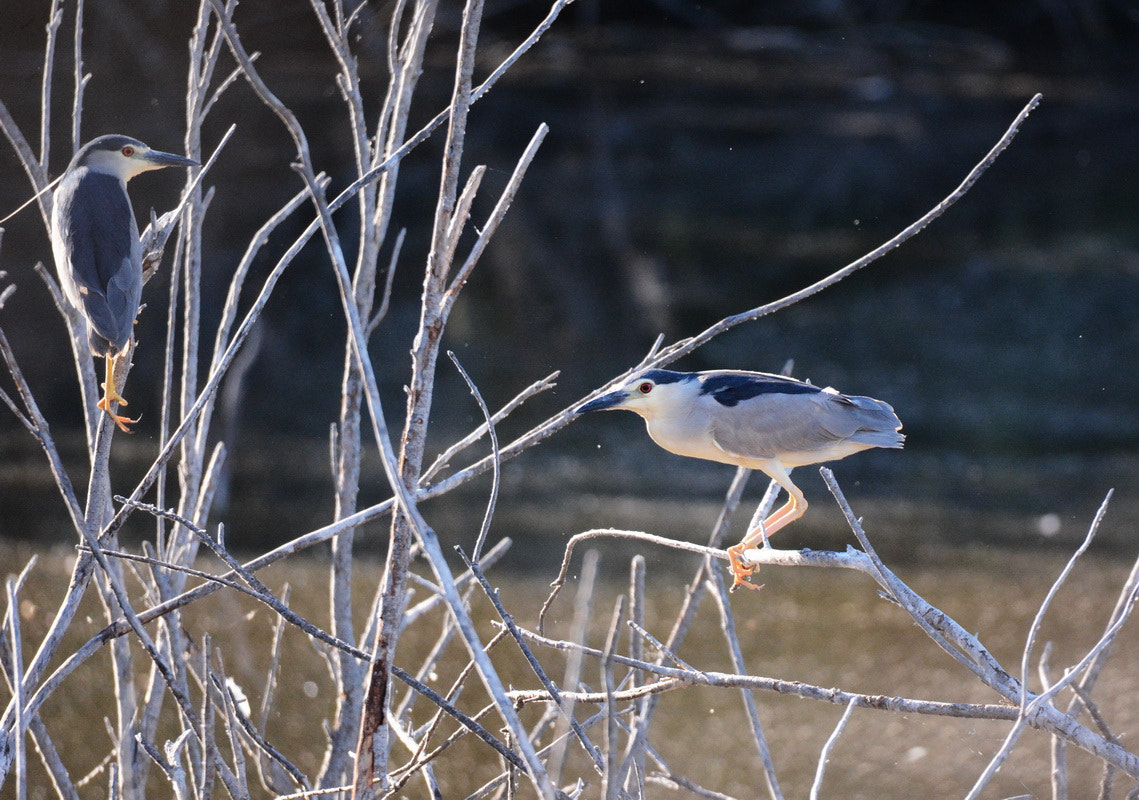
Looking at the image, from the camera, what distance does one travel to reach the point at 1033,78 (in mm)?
12852

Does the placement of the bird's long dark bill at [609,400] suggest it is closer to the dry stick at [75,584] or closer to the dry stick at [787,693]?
the dry stick at [787,693]

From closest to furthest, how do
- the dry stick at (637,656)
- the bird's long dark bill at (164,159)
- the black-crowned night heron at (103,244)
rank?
the dry stick at (637,656) → the black-crowned night heron at (103,244) → the bird's long dark bill at (164,159)

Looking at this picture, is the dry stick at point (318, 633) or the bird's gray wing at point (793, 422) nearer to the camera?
the dry stick at point (318, 633)

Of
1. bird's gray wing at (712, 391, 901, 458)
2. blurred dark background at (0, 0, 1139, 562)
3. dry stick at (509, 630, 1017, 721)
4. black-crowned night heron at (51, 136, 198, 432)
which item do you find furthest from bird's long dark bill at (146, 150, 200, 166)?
blurred dark background at (0, 0, 1139, 562)

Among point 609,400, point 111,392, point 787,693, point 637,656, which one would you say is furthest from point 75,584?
point 609,400

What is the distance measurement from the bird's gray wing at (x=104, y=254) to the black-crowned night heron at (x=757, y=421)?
0.96 m

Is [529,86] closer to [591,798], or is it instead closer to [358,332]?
[591,798]

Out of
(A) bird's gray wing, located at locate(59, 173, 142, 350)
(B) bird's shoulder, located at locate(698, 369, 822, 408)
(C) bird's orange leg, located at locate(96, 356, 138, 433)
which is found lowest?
(B) bird's shoulder, located at locate(698, 369, 822, 408)

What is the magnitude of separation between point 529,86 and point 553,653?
31.0ft

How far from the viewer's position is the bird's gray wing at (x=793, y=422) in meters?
2.56

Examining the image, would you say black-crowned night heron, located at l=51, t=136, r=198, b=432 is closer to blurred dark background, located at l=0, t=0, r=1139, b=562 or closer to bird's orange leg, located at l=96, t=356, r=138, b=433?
bird's orange leg, located at l=96, t=356, r=138, b=433

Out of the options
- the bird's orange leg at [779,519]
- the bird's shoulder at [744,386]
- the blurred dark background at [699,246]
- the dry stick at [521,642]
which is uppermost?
the dry stick at [521,642]

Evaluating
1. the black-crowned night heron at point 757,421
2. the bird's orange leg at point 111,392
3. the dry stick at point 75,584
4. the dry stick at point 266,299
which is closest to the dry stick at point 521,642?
the dry stick at point 266,299

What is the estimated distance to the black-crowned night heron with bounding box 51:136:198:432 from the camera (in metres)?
2.28
